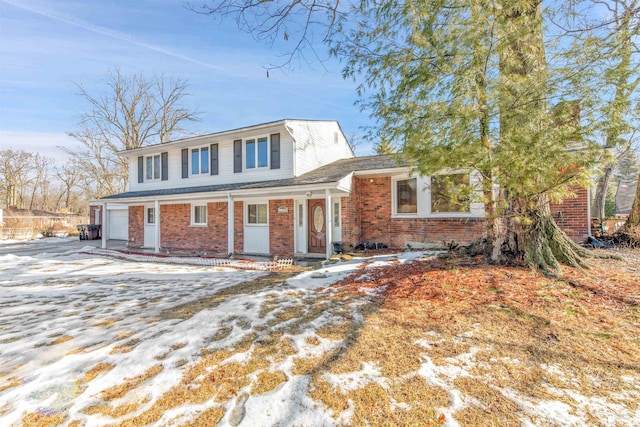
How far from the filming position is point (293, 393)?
2232mm

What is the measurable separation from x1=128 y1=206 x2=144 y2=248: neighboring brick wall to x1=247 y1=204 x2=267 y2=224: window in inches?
269

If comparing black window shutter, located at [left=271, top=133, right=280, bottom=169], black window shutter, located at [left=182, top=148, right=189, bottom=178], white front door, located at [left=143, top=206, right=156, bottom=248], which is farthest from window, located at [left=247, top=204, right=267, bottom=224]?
white front door, located at [left=143, top=206, right=156, bottom=248]

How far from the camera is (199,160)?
1348 centimetres

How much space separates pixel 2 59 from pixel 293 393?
1528 centimetres

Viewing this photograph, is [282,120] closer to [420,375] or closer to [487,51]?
[487,51]

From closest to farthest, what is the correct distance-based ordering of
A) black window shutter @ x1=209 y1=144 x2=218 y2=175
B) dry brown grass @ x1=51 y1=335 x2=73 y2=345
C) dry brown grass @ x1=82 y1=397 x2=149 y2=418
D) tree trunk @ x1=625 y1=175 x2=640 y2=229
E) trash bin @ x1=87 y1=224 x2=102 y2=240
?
1. dry brown grass @ x1=82 y1=397 x2=149 y2=418
2. dry brown grass @ x1=51 y1=335 x2=73 y2=345
3. tree trunk @ x1=625 y1=175 x2=640 y2=229
4. black window shutter @ x1=209 y1=144 x2=218 y2=175
5. trash bin @ x1=87 y1=224 x2=102 y2=240

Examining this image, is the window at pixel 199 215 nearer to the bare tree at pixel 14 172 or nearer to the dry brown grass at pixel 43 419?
the dry brown grass at pixel 43 419

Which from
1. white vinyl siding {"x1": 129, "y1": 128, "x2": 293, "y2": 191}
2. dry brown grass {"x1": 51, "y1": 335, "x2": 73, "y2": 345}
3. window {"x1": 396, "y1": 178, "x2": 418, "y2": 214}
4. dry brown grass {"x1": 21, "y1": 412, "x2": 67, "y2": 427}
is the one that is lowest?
dry brown grass {"x1": 51, "y1": 335, "x2": 73, "y2": 345}

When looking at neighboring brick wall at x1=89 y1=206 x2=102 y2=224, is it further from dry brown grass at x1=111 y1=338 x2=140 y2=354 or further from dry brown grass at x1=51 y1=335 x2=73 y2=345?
dry brown grass at x1=111 y1=338 x2=140 y2=354

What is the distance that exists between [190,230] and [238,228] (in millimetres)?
2879

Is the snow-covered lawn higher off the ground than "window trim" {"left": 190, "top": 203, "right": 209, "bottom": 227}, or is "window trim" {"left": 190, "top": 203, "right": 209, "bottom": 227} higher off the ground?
"window trim" {"left": 190, "top": 203, "right": 209, "bottom": 227}

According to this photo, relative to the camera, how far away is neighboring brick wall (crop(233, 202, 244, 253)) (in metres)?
12.3

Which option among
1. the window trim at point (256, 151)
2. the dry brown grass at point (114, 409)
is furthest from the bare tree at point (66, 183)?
the dry brown grass at point (114, 409)

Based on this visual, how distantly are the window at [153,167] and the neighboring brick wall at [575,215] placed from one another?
53.9ft
